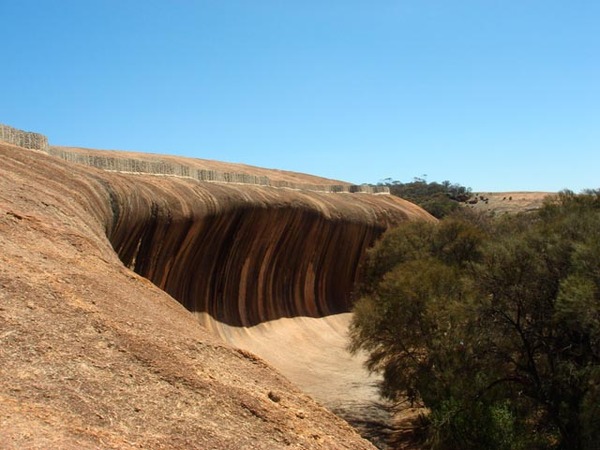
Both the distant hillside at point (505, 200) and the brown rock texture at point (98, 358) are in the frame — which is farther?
the distant hillside at point (505, 200)

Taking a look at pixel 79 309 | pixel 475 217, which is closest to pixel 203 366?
pixel 79 309

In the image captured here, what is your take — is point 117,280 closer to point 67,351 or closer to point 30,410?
point 67,351

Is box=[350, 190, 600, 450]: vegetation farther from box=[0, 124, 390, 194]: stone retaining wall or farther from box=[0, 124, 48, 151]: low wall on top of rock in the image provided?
box=[0, 124, 48, 151]: low wall on top of rock

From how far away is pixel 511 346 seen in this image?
15.9 m

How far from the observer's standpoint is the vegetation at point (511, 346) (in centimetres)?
1439

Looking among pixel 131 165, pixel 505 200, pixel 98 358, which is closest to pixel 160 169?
pixel 131 165

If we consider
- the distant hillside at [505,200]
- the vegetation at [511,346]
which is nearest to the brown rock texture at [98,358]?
the vegetation at [511,346]

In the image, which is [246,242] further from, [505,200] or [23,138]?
[505,200]

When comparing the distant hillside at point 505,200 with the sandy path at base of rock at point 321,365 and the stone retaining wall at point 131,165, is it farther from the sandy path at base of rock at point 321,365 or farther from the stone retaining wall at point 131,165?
the sandy path at base of rock at point 321,365

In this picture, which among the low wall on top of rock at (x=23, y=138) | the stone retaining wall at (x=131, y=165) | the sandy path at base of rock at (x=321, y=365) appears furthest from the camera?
the sandy path at base of rock at (x=321, y=365)

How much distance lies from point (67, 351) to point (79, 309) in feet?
2.49

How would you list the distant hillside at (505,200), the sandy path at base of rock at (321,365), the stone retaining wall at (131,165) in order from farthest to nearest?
the distant hillside at (505,200), the sandy path at base of rock at (321,365), the stone retaining wall at (131,165)

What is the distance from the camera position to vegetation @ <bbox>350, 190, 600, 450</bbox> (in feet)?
47.2

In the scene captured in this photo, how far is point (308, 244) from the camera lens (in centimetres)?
3222
